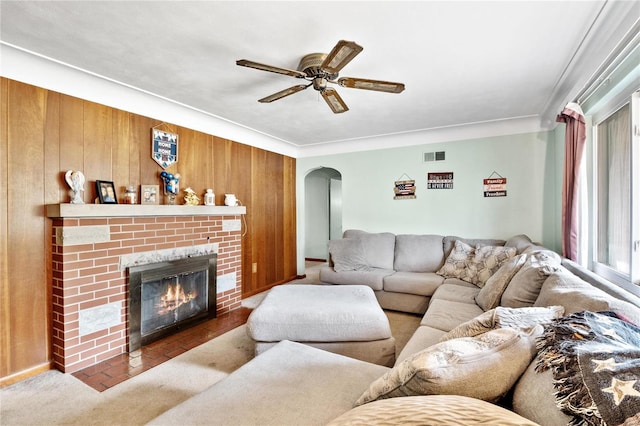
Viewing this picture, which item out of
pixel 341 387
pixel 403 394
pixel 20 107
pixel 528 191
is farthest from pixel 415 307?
pixel 20 107

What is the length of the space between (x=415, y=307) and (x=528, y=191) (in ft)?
6.87

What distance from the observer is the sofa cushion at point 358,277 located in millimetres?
3469

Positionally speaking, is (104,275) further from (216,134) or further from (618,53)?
(618,53)

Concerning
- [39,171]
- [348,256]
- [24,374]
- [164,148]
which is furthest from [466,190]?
[24,374]

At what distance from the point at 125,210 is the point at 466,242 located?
3.76m

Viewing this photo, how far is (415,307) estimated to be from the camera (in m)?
3.26

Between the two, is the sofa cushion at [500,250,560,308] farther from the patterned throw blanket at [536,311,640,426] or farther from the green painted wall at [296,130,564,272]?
the green painted wall at [296,130,564,272]

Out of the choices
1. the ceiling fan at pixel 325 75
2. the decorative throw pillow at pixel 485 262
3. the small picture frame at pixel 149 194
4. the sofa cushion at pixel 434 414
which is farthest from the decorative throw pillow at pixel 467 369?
the small picture frame at pixel 149 194

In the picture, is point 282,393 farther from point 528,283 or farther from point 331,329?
point 528,283

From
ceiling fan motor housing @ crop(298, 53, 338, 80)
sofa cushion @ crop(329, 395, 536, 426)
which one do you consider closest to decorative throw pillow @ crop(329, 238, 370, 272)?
ceiling fan motor housing @ crop(298, 53, 338, 80)

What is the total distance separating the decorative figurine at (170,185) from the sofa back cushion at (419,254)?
Result: 2.84 metres

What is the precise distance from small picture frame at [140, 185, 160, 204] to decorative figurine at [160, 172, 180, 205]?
0.08 meters

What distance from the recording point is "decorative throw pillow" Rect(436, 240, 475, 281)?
10.7 feet

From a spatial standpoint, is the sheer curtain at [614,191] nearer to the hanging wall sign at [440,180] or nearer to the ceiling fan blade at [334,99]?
the hanging wall sign at [440,180]
